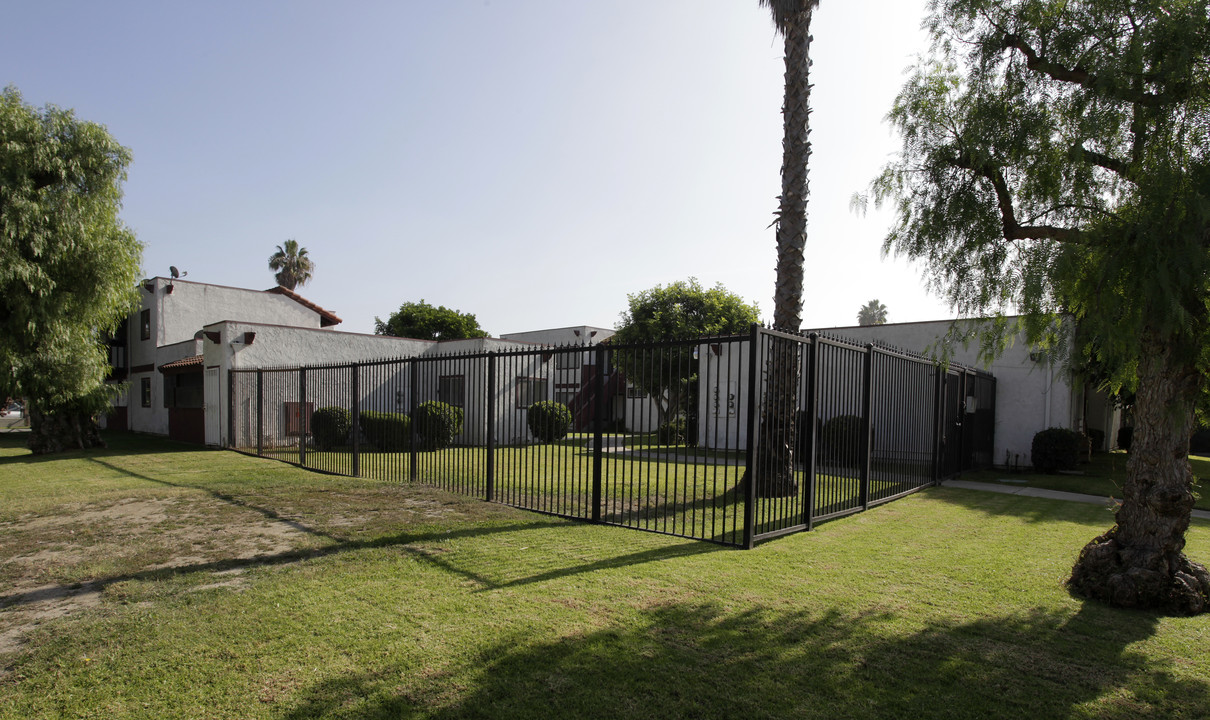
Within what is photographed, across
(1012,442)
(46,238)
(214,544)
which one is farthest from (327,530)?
(1012,442)

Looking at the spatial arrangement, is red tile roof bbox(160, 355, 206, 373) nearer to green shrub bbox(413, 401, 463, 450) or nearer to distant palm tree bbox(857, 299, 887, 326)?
green shrub bbox(413, 401, 463, 450)

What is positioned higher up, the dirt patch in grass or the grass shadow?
the grass shadow

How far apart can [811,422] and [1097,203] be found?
11.0ft

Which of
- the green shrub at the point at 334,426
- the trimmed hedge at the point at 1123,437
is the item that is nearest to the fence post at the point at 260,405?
the green shrub at the point at 334,426

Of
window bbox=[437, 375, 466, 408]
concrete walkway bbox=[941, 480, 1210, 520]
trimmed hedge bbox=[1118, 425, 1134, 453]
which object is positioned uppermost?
window bbox=[437, 375, 466, 408]

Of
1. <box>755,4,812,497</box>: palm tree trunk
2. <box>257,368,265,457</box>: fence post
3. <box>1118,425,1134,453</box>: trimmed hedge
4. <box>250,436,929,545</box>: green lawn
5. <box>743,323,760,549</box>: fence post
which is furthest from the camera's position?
<box>1118,425,1134,453</box>: trimmed hedge

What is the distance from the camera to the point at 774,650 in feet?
13.0

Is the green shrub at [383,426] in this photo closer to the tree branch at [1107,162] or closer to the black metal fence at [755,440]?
the black metal fence at [755,440]

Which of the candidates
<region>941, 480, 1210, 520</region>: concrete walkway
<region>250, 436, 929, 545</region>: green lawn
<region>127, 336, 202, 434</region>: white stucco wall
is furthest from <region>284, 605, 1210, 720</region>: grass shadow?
<region>127, 336, 202, 434</region>: white stucco wall

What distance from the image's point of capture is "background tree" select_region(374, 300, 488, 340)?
155 feet

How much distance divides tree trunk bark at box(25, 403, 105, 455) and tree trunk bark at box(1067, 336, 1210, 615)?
21.4 meters

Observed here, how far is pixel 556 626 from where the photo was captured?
14.1 feet

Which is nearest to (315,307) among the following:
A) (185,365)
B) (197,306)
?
(197,306)

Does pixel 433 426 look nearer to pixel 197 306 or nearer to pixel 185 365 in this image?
pixel 185 365
